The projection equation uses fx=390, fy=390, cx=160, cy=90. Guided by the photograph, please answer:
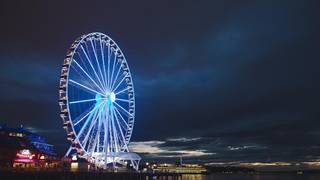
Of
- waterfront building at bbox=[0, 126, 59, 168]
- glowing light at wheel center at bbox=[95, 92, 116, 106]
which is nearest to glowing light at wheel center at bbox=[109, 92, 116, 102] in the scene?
glowing light at wheel center at bbox=[95, 92, 116, 106]

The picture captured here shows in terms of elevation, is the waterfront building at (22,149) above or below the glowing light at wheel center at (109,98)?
below

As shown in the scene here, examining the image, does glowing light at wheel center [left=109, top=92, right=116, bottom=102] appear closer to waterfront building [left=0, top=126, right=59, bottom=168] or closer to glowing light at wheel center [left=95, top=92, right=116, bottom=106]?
glowing light at wheel center [left=95, top=92, right=116, bottom=106]

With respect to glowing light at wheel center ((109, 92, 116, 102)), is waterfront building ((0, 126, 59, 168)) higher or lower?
lower

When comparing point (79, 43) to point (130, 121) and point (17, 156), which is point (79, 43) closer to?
point (130, 121)

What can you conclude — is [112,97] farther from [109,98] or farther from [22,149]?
[22,149]

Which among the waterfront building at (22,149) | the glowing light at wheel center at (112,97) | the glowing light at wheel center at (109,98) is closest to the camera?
the glowing light at wheel center at (109,98)

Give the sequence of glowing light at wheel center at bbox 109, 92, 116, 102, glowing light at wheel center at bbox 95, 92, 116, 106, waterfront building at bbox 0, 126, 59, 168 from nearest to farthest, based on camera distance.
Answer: glowing light at wheel center at bbox 95, 92, 116, 106 → glowing light at wheel center at bbox 109, 92, 116, 102 → waterfront building at bbox 0, 126, 59, 168

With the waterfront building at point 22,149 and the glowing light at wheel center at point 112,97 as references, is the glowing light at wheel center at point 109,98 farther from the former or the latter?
the waterfront building at point 22,149

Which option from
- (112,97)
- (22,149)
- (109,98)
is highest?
(112,97)

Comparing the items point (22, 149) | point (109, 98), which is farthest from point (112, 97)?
point (22, 149)

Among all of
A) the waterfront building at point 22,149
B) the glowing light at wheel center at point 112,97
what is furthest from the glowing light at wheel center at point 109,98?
the waterfront building at point 22,149

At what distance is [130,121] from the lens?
76.0 metres

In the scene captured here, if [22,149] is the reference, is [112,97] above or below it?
Answer: above

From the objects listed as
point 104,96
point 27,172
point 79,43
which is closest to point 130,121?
point 104,96
